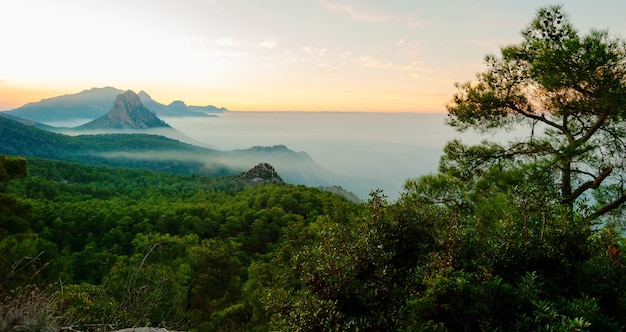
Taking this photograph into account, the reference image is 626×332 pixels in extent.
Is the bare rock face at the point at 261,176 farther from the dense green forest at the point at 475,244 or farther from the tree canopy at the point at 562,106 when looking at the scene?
the tree canopy at the point at 562,106

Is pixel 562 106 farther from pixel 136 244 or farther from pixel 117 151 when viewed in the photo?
pixel 117 151

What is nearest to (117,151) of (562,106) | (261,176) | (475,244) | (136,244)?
(261,176)

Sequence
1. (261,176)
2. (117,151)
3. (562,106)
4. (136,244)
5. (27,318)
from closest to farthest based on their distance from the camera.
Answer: (27,318)
(562,106)
(136,244)
(261,176)
(117,151)

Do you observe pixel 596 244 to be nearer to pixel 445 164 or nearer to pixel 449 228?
pixel 449 228

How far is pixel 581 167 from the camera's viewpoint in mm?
8461

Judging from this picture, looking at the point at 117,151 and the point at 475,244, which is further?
the point at 117,151

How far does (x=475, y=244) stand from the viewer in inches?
149

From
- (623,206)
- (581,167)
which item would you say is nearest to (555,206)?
(581,167)

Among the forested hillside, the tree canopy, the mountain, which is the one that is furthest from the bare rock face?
the tree canopy

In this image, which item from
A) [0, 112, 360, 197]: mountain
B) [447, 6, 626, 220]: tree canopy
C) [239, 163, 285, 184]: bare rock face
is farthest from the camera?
[0, 112, 360, 197]: mountain

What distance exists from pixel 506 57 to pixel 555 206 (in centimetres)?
616

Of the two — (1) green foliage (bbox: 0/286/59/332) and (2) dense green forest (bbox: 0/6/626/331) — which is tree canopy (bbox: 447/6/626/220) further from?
(1) green foliage (bbox: 0/286/59/332)

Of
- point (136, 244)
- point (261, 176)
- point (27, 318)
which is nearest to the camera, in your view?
point (27, 318)

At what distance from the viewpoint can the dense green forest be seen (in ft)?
10.3
